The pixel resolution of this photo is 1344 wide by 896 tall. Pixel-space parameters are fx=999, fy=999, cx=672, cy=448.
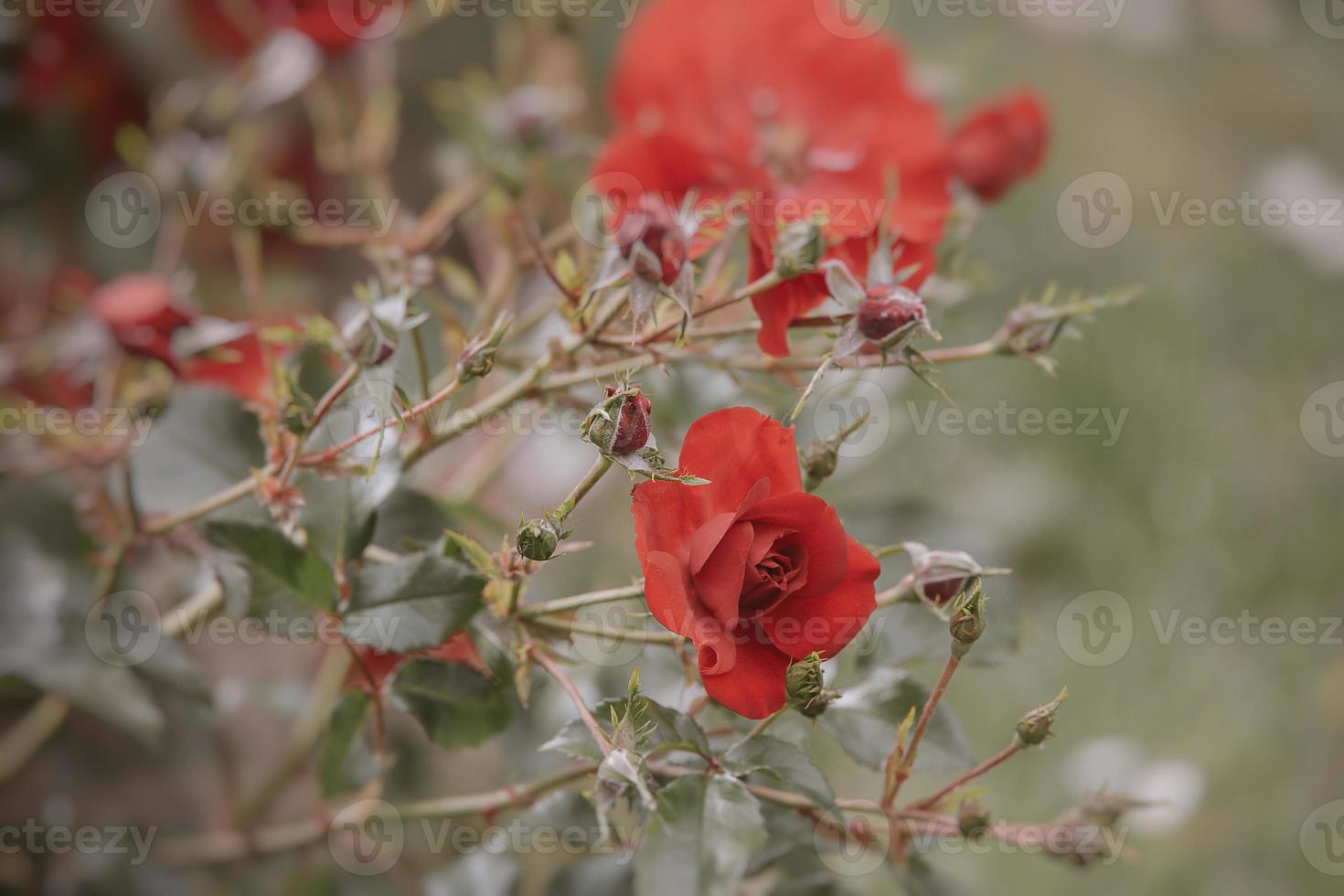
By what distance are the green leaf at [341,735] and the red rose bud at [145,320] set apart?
6.0 inches

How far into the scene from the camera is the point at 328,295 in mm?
708

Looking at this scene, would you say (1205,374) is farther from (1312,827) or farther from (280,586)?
(280,586)

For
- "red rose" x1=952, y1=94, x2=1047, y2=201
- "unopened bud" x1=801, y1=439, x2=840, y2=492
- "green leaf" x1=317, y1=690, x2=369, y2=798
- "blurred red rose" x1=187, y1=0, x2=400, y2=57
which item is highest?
"blurred red rose" x1=187, y1=0, x2=400, y2=57

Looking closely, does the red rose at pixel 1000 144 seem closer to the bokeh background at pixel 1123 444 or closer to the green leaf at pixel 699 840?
the bokeh background at pixel 1123 444

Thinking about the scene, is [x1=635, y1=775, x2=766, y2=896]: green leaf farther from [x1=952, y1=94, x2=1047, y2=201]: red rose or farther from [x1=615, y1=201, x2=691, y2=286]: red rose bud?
[x1=952, y1=94, x2=1047, y2=201]: red rose

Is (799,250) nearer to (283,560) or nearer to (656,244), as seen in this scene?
(656,244)

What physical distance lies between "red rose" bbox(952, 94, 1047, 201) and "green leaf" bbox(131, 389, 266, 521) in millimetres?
290

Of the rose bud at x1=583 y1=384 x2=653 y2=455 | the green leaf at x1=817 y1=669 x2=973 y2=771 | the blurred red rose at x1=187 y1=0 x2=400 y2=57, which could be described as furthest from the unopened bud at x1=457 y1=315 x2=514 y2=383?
the blurred red rose at x1=187 y1=0 x2=400 y2=57

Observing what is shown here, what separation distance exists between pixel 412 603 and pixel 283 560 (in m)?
0.05

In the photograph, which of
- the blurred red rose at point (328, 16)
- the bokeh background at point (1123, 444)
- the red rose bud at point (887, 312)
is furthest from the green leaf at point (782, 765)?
the blurred red rose at point (328, 16)

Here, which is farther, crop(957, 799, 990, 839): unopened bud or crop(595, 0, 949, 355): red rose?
crop(595, 0, 949, 355): red rose

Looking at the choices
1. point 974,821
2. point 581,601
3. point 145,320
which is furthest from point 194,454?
point 974,821

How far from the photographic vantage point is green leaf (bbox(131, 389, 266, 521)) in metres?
0.34

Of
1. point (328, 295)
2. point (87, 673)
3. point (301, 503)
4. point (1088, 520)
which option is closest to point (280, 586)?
point (301, 503)
